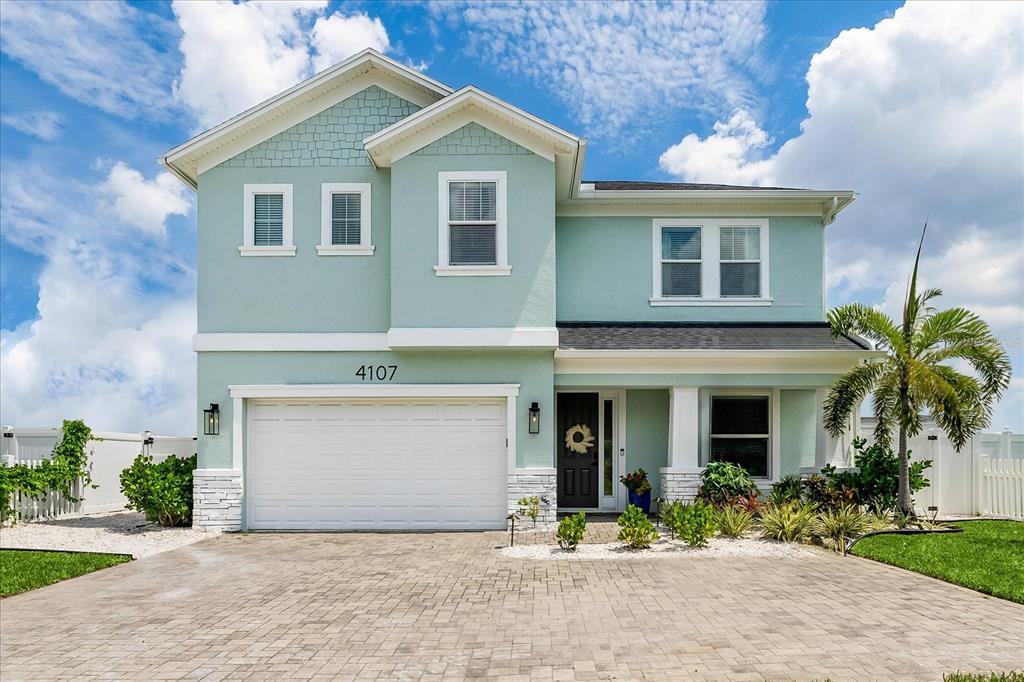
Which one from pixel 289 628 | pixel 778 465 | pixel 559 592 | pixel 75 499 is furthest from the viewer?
pixel 75 499

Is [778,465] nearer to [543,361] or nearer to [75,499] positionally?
[543,361]

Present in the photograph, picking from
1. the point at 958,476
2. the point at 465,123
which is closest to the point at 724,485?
the point at 958,476

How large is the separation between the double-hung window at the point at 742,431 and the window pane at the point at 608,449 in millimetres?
1957

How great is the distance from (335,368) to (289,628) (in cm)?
709

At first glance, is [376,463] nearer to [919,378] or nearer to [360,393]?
[360,393]

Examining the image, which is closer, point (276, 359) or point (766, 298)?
point (276, 359)

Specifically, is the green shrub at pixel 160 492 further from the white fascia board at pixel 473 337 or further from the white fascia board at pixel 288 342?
the white fascia board at pixel 473 337

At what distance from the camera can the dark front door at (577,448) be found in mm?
16156

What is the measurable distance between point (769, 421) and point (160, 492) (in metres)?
11.5

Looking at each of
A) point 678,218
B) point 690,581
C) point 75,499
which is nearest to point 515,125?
point 678,218

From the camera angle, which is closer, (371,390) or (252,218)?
(371,390)

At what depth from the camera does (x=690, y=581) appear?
971 cm

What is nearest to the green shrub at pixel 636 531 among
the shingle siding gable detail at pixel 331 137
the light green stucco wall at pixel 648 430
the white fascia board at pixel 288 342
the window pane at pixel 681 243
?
the light green stucco wall at pixel 648 430

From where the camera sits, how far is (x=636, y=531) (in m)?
11.8
